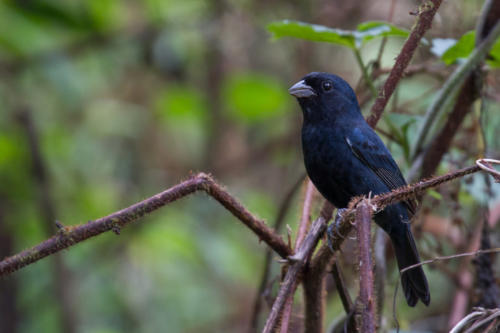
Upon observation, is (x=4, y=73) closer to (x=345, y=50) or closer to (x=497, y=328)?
(x=345, y=50)

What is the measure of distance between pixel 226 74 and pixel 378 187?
3026 mm

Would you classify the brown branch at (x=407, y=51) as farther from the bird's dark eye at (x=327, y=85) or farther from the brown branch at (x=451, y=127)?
the bird's dark eye at (x=327, y=85)

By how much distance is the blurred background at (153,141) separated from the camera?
14.0ft

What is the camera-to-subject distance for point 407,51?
6.56ft

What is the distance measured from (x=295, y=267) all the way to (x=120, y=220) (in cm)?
57

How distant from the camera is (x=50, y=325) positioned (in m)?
4.48

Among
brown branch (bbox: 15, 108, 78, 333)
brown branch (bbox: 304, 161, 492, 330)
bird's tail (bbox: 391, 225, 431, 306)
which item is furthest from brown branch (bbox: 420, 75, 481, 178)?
brown branch (bbox: 15, 108, 78, 333)

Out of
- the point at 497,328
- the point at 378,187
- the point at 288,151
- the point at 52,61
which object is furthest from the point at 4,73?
the point at 497,328

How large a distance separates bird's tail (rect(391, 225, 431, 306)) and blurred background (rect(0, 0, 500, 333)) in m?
0.84

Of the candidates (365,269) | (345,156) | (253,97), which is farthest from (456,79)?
(253,97)

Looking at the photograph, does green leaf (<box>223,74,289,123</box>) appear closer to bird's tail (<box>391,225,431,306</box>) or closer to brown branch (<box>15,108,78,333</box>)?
brown branch (<box>15,108,78,333</box>)

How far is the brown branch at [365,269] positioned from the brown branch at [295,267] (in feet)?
1.25

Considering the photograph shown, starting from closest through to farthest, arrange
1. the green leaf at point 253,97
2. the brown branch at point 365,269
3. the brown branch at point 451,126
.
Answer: the brown branch at point 365,269 < the brown branch at point 451,126 < the green leaf at point 253,97

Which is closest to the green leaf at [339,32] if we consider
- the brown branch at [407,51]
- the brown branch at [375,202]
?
the brown branch at [407,51]
